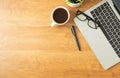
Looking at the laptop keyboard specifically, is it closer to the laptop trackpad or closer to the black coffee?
the laptop trackpad

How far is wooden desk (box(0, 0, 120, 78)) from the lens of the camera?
1127 millimetres

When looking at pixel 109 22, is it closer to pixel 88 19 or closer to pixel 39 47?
pixel 88 19

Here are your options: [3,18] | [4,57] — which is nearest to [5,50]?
[4,57]

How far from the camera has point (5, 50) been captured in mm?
1211

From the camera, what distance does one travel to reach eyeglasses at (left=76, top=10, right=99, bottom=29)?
3.79 feet

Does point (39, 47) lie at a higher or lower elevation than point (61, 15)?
lower

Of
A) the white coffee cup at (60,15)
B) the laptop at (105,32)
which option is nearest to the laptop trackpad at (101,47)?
the laptop at (105,32)

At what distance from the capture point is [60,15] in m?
1.16

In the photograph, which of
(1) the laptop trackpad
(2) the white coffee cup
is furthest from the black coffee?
(1) the laptop trackpad

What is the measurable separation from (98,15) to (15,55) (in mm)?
412

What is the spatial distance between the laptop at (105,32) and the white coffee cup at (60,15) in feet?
0.16

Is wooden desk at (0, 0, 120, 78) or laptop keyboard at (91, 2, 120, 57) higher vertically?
laptop keyboard at (91, 2, 120, 57)

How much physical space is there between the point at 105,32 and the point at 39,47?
0.30 meters

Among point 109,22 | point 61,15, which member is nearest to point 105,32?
A: point 109,22
